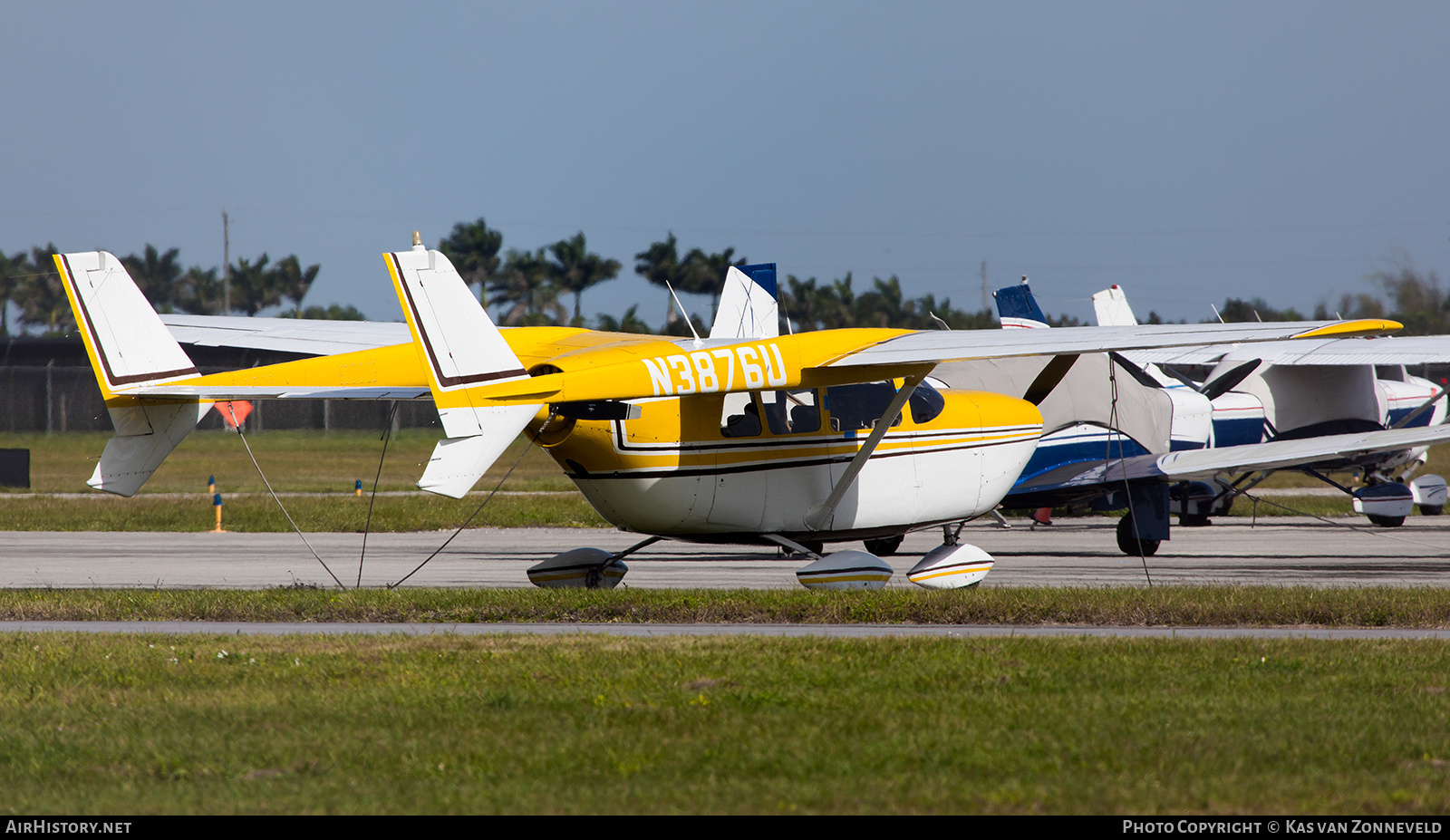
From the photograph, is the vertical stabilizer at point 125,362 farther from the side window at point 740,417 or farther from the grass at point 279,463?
the grass at point 279,463

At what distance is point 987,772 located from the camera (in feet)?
17.5

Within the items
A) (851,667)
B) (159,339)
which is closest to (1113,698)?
(851,667)

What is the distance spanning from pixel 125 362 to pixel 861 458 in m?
6.17

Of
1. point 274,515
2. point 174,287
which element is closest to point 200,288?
point 174,287

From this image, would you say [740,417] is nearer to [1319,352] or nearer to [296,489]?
[1319,352]

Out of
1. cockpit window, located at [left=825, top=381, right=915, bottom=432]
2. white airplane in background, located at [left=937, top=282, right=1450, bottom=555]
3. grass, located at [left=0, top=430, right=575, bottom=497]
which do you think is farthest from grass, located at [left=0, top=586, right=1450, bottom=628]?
grass, located at [left=0, top=430, right=575, bottom=497]

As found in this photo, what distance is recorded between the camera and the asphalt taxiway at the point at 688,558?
13602mm

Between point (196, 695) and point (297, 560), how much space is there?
9.49m

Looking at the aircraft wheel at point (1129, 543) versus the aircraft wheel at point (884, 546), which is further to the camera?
the aircraft wheel at point (1129, 543)

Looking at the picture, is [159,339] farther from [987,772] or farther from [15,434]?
[15,434]

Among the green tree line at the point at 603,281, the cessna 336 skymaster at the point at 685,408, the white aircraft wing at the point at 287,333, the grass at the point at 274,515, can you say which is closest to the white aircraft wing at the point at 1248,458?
the cessna 336 skymaster at the point at 685,408

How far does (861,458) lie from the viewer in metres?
12.1

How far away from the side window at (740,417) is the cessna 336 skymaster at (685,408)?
16 mm

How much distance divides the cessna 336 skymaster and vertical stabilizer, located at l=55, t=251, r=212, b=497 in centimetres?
1
